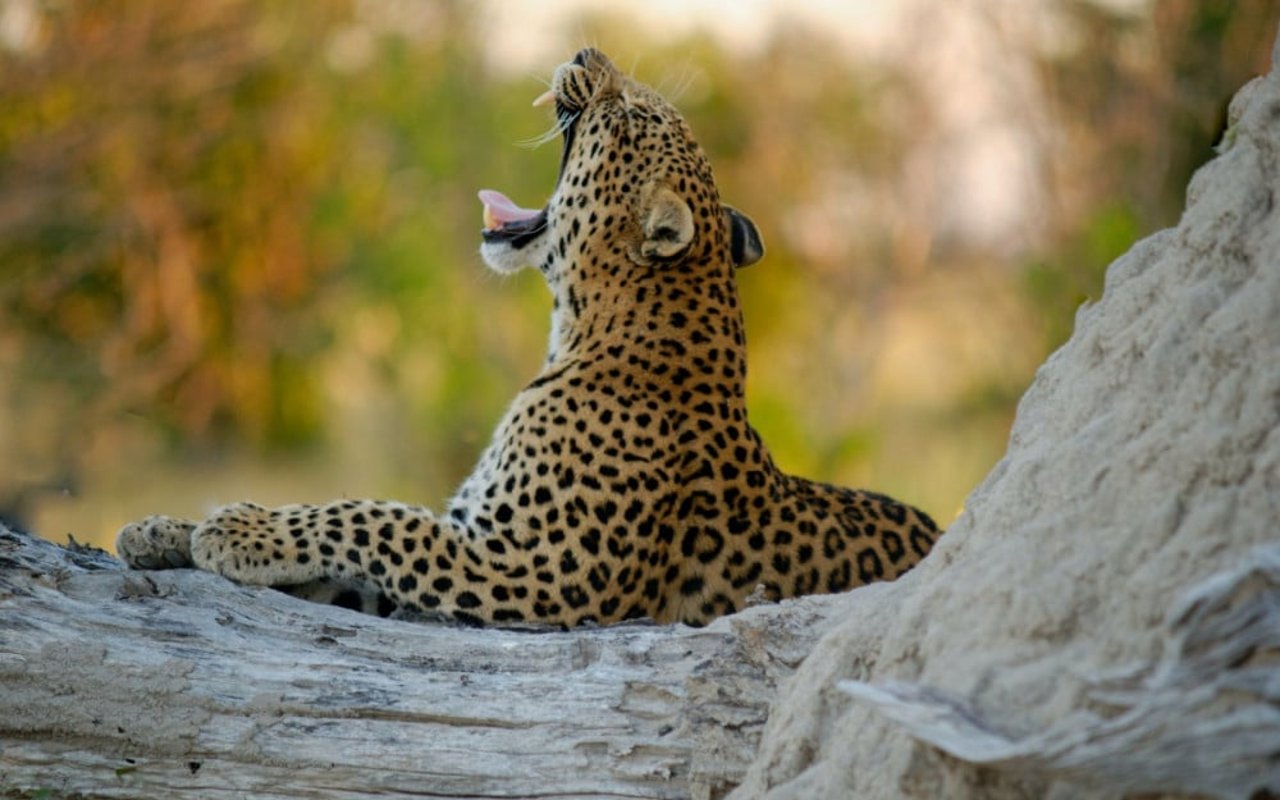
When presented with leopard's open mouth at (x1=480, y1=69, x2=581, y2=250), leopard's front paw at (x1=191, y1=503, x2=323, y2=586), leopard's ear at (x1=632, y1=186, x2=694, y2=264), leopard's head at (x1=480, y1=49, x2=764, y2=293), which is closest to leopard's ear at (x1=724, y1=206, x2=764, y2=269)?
leopard's head at (x1=480, y1=49, x2=764, y2=293)

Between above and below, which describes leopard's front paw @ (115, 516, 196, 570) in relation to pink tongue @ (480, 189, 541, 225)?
below

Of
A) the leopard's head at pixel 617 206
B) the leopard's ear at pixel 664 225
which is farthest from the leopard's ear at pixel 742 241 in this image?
the leopard's ear at pixel 664 225

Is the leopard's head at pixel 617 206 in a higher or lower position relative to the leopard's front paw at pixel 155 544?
higher

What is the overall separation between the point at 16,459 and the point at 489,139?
386 inches

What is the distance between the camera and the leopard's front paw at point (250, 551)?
6684mm

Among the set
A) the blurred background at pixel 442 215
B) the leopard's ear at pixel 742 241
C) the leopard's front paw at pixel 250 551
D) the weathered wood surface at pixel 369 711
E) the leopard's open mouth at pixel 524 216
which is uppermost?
the blurred background at pixel 442 215

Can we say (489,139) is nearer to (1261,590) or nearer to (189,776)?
(189,776)

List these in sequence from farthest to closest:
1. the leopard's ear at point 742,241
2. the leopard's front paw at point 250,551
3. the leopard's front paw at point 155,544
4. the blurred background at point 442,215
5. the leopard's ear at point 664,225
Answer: the blurred background at point 442,215 < the leopard's ear at point 742,241 < the leopard's ear at point 664,225 < the leopard's front paw at point 155,544 < the leopard's front paw at point 250,551

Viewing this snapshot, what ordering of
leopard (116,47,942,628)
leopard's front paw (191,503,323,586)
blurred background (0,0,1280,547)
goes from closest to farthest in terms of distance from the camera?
1. leopard's front paw (191,503,323,586)
2. leopard (116,47,942,628)
3. blurred background (0,0,1280,547)

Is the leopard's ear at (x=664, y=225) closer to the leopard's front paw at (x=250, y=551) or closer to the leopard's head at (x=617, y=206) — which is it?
the leopard's head at (x=617, y=206)

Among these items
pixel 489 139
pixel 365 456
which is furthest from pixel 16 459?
pixel 489 139

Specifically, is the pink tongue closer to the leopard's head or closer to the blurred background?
the leopard's head

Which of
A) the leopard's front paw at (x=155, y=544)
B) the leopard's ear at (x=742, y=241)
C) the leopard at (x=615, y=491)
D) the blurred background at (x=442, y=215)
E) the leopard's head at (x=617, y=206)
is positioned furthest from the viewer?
the blurred background at (x=442, y=215)

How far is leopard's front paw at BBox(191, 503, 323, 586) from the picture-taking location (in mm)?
6684
